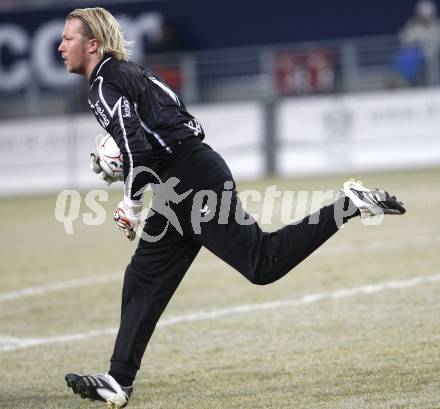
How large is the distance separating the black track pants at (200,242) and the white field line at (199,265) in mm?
3603

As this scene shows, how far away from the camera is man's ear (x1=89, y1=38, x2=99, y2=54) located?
5.05 m

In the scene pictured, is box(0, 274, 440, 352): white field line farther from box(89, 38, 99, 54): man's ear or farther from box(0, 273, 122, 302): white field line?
box(89, 38, 99, 54): man's ear

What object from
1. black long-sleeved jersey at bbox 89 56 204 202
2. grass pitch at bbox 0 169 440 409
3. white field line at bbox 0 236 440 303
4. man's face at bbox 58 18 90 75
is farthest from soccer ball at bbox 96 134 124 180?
white field line at bbox 0 236 440 303

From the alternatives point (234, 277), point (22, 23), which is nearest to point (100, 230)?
point (234, 277)

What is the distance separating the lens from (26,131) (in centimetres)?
1805

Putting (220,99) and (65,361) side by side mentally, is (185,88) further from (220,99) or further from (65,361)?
(65,361)

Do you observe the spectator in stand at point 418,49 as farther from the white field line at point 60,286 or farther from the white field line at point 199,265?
the white field line at point 60,286

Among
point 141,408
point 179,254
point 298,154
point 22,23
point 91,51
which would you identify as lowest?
point 298,154

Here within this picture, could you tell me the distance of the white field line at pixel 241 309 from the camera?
22.6ft

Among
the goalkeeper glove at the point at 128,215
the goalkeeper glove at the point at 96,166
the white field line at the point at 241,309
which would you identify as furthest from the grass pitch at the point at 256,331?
the goalkeeper glove at the point at 96,166

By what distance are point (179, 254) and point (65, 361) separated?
4.80 ft

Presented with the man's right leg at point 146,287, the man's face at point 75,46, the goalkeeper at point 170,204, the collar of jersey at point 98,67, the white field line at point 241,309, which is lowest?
the white field line at point 241,309

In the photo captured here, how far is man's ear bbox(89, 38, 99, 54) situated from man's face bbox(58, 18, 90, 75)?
0.05ft

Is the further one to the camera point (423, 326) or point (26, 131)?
point (26, 131)
